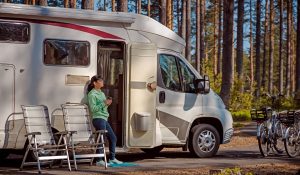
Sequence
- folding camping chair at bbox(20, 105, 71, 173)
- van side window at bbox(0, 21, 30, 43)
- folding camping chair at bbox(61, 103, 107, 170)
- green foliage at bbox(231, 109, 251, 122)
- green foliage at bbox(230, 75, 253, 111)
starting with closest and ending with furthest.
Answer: folding camping chair at bbox(20, 105, 71, 173)
van side window at bbox(0, 21, 30, 43)
folding camping chair at bbox(61, 103, 107, 170)
green foliage at bbox(231, 109, 251, 122)
green foliage at bbox(230, 75, 253, 111)

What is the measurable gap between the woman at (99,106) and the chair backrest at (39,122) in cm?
87

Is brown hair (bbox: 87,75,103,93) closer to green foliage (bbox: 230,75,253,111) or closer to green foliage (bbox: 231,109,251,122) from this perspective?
green foliage (bbox: 231,109,251,122)

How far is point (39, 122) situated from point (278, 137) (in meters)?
5.58

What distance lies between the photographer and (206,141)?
13.2m

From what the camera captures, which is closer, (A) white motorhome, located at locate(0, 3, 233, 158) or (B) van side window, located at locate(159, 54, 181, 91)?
(A) white motorhome, located at locate(0, 3, 233, 158)

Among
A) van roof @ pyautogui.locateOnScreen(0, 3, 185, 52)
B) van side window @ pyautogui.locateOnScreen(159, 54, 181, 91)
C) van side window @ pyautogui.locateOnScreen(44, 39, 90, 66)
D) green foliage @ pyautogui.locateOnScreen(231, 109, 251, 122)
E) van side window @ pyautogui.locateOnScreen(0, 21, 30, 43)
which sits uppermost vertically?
van roof @ pyautogui.locateOnScreen(0, 3, 185, 52)

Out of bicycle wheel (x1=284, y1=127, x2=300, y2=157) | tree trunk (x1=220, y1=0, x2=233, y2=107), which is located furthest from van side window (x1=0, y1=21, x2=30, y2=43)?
tree trunk (x1=220, y1=0, x2=233, y2=107)

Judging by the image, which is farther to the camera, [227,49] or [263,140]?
[227,49]

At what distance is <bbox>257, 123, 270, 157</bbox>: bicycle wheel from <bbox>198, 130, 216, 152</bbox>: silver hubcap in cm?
103

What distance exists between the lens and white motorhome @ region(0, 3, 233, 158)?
435 inches

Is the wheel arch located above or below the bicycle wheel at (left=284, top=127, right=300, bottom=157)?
above

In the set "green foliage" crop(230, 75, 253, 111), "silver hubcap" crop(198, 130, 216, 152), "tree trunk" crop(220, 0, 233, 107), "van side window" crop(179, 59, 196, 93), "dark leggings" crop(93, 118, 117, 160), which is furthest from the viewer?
"green foliage" crop(230, 75, 253, 111)

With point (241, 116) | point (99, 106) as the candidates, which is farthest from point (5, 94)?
point (241, 116)

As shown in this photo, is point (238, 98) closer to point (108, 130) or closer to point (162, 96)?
point (162, 96)
